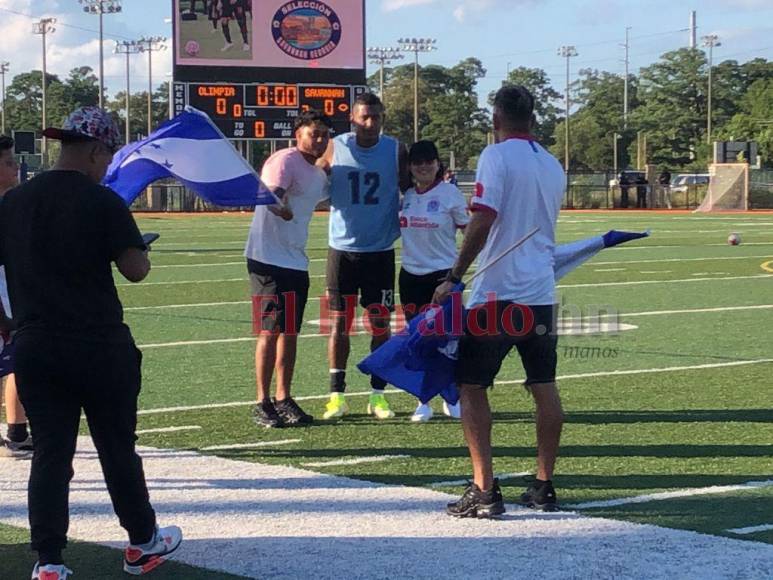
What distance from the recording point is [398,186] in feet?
29.9

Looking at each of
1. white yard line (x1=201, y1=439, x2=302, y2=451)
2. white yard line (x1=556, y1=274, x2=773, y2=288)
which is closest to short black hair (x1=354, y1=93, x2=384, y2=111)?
white yard line (x1=201, y1=439, x2=302, y2=451)

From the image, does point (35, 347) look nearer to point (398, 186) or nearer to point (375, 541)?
point (375, 541)

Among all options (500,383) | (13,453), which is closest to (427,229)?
(500,383)

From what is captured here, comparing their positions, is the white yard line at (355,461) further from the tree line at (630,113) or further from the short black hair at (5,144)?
the tree line at (630,113)

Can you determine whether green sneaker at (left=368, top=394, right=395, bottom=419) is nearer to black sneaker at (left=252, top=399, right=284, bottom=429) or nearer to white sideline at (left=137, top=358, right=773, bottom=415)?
black sneaker at (left=252, top=399, right=284, bottom=429)

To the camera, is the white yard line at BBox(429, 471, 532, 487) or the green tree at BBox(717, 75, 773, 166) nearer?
the white yard line at BBox(429, 471, 532, 487)

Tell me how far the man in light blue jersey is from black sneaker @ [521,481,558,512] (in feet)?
8.70

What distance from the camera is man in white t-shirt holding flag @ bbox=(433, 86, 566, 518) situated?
622cm

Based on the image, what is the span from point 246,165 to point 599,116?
385 ft

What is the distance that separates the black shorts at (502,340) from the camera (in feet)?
20.5

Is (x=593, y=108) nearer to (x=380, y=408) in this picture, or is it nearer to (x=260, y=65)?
(x=260, y=65)

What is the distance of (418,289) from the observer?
9023 mm

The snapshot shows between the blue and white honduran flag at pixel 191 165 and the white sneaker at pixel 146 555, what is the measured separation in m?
→ 2.76

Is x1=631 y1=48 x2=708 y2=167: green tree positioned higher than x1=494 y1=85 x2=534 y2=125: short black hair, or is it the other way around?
x1=631 y1=48 x2=708 y2=167: green tree
